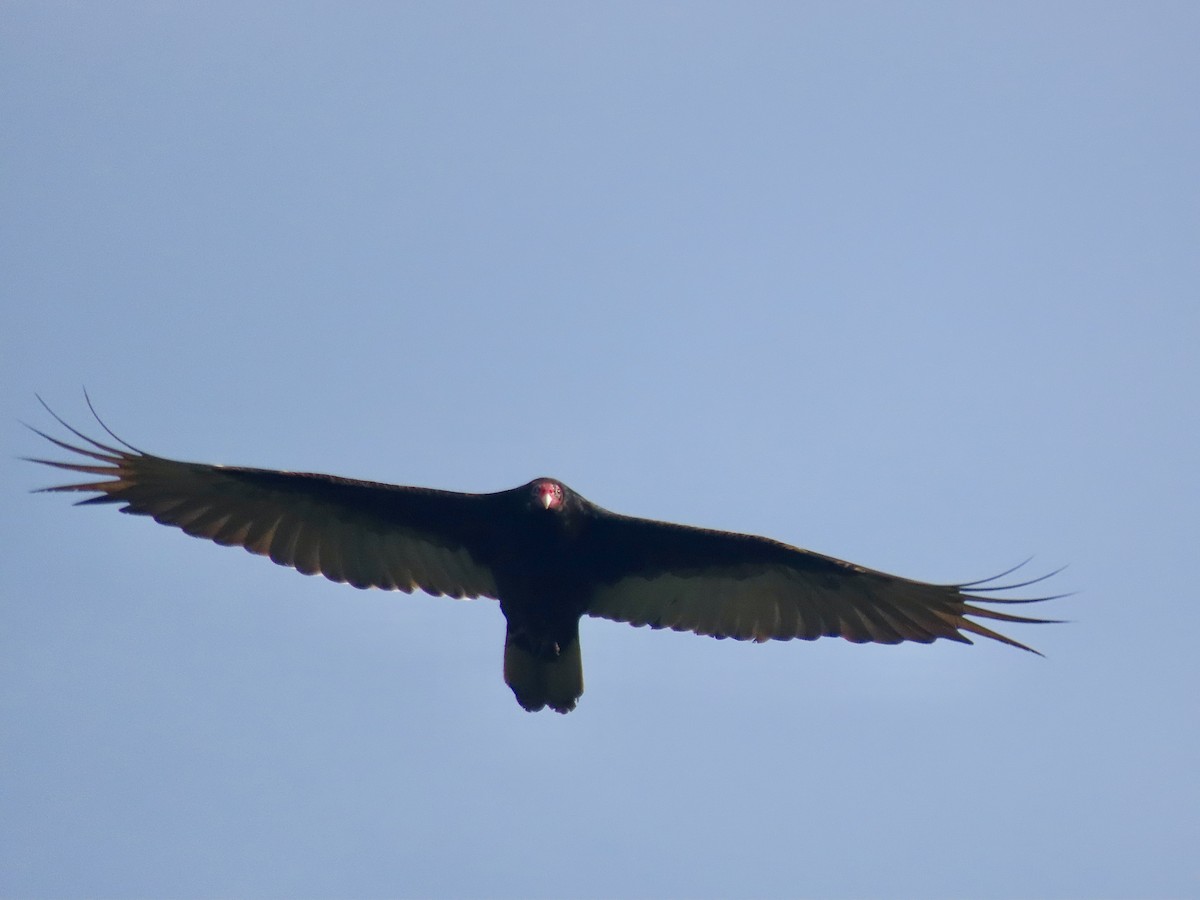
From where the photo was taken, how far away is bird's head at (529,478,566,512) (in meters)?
10.3

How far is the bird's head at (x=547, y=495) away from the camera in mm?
10344

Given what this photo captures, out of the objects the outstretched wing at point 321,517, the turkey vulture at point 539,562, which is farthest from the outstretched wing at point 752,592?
the outstretched wing at point 321,517

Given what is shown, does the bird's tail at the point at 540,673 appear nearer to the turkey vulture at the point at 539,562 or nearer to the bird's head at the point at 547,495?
the turkey vulture at the point at 539,562

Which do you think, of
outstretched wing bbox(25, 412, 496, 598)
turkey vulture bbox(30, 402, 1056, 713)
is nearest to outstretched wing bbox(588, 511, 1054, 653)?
turkey vulture bbox(30, 402, 1056, 713)

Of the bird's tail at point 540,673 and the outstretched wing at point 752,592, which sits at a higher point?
the outstretched wing at point 752,592

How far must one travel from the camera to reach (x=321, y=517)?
11.2 m

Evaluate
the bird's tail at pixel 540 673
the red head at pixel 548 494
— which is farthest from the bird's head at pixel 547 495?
the bird's tail at pixel 540 673

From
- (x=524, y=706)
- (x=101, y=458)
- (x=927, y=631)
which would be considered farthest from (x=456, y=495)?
(x=927, y=631)

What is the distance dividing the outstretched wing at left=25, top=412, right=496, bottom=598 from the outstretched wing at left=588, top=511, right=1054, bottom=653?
830 mm

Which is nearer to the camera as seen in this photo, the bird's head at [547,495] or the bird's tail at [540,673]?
the bird's head at [547,495]

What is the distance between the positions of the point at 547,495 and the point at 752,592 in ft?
5.46

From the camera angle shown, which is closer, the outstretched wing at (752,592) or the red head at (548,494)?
the red head at (548,494)

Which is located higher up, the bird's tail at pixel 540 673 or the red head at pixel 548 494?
the red head at pixel 548 494

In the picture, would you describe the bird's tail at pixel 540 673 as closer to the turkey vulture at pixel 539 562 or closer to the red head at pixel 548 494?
the turkey vulture at pixel 539 562
